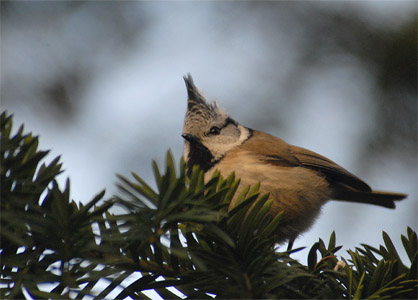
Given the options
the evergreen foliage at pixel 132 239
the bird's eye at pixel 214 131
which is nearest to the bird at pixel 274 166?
the bird's eye at pixel 214 131

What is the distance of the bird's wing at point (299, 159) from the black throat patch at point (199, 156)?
0.26 meters

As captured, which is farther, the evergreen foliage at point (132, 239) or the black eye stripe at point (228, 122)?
the black eye stripe at point (228, 122)

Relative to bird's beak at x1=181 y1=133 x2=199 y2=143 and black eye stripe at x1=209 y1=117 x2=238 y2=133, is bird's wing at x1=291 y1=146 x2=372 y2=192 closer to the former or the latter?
black eye stripe at x1=209 y1=117 x2=238 y2=133

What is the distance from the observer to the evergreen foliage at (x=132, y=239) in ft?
3.22

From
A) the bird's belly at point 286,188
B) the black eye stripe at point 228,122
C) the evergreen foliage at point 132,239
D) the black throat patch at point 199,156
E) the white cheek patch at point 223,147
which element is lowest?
the evergreen foliage at point 132,239

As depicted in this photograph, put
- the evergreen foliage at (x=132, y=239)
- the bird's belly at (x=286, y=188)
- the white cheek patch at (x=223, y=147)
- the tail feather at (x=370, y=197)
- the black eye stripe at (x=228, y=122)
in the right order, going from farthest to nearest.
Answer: the black eye stripe at (x=228, y=122), the tail feather at (x=370, y=197), the white cheek patch at (x=223, y=147), the bird's belly at (x=286, y=188), the evergreen foliage at (x=132, y=239)

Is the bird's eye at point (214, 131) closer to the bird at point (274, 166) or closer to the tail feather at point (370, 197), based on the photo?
the bird at point (274, 166)

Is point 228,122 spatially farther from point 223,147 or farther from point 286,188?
point 286,188

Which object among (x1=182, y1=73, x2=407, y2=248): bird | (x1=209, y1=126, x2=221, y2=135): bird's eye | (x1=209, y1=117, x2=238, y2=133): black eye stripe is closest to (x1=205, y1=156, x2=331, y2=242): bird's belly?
(x1=182, y1=73, x2=407, y2=248): bird

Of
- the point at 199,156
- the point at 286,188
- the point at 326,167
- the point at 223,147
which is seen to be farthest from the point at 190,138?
the point at 326,167

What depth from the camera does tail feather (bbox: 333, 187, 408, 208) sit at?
298 cm

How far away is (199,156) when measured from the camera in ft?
9.16

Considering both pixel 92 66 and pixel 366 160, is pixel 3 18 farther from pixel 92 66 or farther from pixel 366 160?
pixel 366 160

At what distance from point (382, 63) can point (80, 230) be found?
227 centimetres
